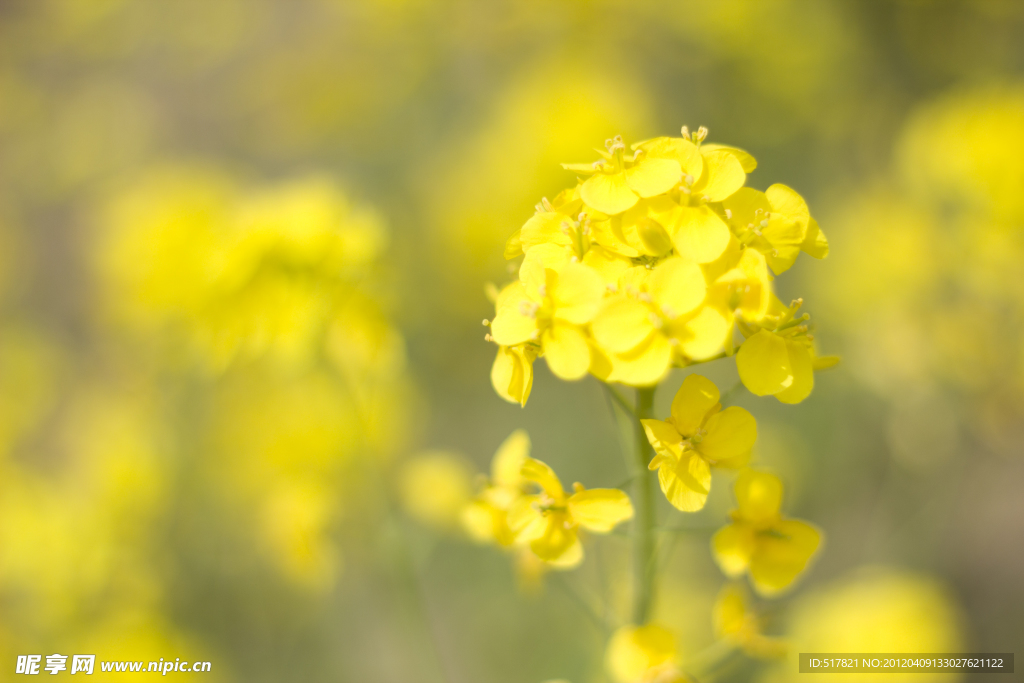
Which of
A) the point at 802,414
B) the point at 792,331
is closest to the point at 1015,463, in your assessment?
the point at 802,414

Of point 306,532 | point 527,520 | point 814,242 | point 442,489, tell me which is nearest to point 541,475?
point 527,520

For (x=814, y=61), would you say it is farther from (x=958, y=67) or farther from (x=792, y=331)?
(x=792, y=331)

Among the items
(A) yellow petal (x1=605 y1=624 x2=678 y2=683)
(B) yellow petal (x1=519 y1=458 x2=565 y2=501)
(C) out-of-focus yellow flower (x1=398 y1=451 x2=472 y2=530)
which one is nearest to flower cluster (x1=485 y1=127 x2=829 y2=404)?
(B) yellow petal (x1=519 y1=458 x2=565 y2=501)

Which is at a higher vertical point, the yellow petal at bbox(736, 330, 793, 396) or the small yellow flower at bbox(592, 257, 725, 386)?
the small yellow flower at bbox(592, 257, 725, 386)

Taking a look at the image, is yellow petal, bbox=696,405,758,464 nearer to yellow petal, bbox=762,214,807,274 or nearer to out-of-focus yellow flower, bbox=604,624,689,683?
yellow petal, bbox=762,214,807,274

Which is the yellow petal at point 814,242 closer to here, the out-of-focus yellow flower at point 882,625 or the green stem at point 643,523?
the green stem at point 643,523

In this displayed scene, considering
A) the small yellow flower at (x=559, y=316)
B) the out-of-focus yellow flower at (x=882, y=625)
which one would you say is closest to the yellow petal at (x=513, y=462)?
the small yellow flower at (x=559, y=316)
